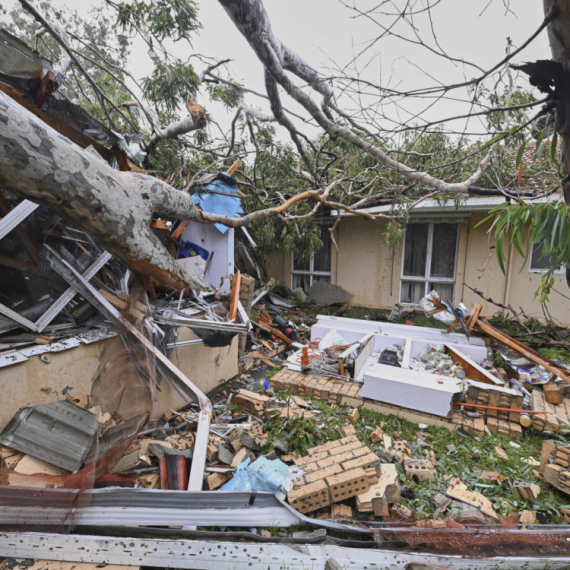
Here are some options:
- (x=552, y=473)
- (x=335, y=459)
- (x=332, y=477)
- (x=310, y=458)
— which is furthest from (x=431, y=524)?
(x=552, y=473)

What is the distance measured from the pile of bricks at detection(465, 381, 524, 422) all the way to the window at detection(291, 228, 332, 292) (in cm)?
614

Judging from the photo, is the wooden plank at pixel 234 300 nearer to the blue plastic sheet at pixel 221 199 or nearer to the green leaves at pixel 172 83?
the blue plastic sheet at pixel 221 199

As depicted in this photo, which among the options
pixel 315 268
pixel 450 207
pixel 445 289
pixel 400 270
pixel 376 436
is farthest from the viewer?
pixel 315 268

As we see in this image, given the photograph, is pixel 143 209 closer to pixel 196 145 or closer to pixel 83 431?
pixel 83 431

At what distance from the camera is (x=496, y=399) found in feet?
12.9

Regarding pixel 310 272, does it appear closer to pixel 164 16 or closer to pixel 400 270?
pixel 400 270

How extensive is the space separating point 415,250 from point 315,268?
121 inches

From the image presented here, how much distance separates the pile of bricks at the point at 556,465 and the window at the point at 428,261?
5822mm

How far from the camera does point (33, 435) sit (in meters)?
2.36

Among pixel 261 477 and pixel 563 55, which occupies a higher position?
pixel 563 55

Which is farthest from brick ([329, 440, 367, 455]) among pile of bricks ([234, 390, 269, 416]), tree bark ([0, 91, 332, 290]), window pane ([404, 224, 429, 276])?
window pane ([404, 224, 429, 276])

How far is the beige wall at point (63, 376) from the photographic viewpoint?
246cm

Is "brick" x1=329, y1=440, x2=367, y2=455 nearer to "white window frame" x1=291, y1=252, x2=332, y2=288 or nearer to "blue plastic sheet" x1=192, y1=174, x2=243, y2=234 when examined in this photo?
"blue plastic sheet" x1=192, y1=174, x2=243, y2=234

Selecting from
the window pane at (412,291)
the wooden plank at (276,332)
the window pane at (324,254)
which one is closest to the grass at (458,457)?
the wooden plank at (276,332)
